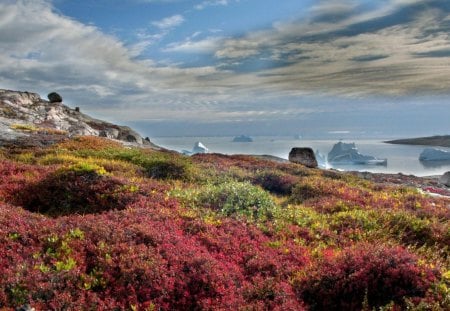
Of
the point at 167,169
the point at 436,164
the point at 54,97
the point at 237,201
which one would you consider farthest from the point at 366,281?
the point at 436,164

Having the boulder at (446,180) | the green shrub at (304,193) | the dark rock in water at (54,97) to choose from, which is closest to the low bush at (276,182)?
the green shrub at (304,193)

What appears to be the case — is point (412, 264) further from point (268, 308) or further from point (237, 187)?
point (237, 187)

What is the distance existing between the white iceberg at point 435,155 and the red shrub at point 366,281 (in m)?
164

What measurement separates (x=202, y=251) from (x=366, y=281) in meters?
4.30

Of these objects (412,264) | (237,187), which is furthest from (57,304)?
(237,187)

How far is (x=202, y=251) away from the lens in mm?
10992

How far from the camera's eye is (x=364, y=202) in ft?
65.5

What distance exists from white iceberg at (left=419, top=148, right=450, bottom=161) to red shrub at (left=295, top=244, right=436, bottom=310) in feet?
537

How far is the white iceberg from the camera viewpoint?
152962mm

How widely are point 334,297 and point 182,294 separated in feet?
11.9

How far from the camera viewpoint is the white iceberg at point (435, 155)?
502 ft

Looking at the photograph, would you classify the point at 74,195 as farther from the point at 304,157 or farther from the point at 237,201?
the point at 304,157

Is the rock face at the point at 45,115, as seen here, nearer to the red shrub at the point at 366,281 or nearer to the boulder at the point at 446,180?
the boulder at the point at 446,180

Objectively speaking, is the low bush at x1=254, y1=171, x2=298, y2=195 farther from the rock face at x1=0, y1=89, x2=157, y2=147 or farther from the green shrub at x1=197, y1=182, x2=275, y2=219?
the rock face at x1=0, y1=89, x2=157, y2=147
